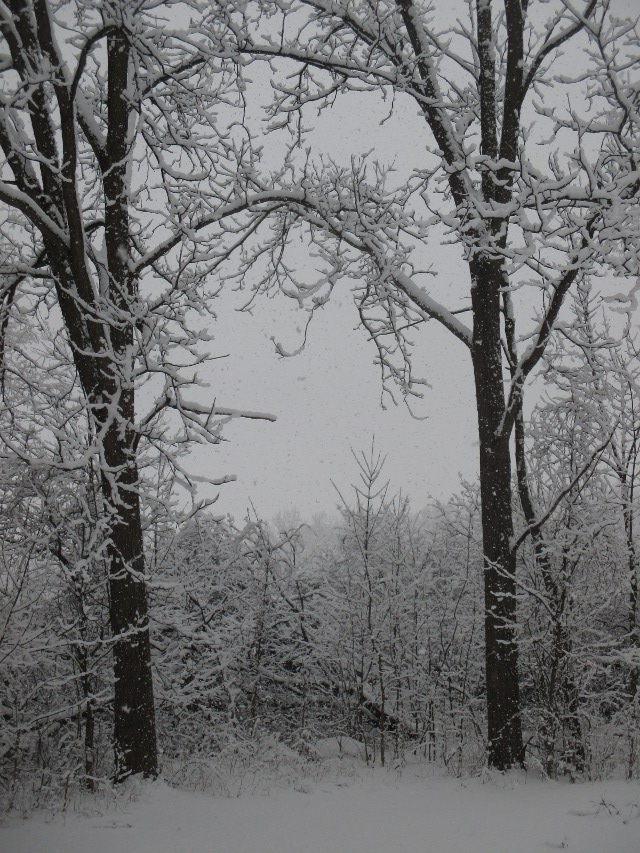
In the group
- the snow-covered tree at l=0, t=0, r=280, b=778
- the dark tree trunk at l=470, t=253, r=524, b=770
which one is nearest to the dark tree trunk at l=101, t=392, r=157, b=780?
the snow-covered tree at l=0, t=0, r=280, b=778

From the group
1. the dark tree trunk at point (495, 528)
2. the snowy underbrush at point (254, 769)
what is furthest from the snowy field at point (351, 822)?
the dark tree trunk at point (495, 528)

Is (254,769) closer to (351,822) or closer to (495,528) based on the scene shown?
(351,822)

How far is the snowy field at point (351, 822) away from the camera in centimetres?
339

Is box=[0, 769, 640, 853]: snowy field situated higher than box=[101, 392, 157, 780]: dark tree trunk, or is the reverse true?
box=[101, 392, 157, 780]: dark tree trunk

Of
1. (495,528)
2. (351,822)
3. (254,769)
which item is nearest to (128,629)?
(254,769)

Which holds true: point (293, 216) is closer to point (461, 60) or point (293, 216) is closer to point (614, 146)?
point (461, 60)

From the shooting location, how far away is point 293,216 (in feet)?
22.7

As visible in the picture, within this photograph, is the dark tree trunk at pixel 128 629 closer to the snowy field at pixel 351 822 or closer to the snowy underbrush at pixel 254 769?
the snowy field at pixel 351 822

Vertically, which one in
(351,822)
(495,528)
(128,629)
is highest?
(495,528)

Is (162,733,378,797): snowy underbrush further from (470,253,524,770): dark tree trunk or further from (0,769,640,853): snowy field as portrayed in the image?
(470,253,524,770): dark tree trunk

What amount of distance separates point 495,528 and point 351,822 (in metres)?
2.86

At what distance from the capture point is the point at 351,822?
13.0 feet

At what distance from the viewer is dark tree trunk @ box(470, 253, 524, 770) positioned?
5.41 m

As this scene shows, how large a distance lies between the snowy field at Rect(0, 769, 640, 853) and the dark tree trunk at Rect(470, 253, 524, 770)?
22.1 inches
